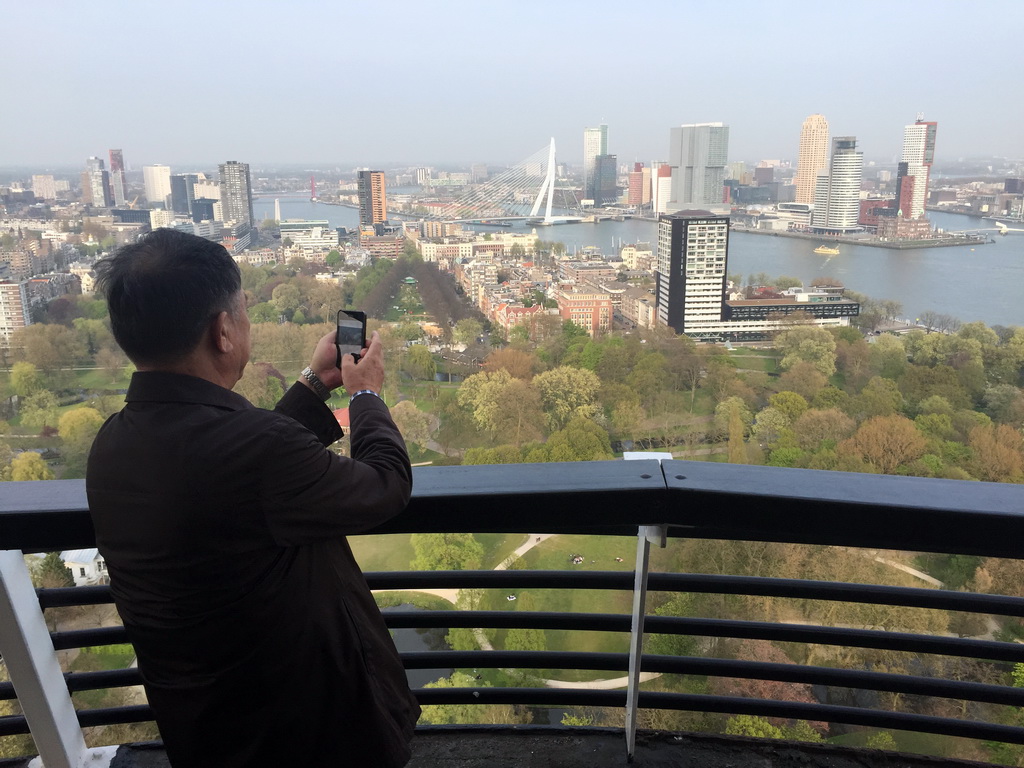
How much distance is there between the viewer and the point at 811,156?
603 inches

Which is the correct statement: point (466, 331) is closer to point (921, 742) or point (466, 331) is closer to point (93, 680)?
point (921, 742)

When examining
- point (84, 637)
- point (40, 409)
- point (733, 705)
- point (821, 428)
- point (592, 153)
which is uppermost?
point (592, 153)

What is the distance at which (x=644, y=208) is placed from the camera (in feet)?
55.0

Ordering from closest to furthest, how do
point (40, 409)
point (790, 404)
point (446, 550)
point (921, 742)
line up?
point (921, 742)
point (446, 550)
point (40, 409)
point (790, 404)

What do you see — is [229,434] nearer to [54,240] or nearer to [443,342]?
[54,240]

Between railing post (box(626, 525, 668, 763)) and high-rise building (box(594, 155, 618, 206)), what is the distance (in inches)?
657

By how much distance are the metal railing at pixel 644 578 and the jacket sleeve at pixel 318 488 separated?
3.7 inches

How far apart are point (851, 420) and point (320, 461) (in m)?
8.59

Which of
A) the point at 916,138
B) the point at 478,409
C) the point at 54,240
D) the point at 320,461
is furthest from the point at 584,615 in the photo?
the point at 916,138

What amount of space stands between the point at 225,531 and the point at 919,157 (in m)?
13.8

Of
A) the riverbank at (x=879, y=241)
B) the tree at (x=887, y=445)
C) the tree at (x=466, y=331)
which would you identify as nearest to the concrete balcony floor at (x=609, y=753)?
the tree at (x=887, y=445)

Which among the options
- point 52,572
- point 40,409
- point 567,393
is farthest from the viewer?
point 567,393

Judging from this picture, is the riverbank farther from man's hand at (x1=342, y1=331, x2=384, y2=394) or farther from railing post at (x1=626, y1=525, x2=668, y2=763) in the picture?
man's hand at (x1=342, y1=331, x2=384, y2=394)

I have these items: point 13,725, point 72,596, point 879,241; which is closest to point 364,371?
point 72,596
